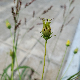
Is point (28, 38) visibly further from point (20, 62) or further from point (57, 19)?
point (57, 19)

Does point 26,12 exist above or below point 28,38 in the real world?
above

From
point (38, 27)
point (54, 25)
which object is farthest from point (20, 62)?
point (54, 25)

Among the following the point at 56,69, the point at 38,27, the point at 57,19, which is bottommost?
the point at 56,69

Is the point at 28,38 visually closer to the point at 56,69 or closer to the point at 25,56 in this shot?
the point at 25,56

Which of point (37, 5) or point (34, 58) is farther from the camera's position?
point (37, 5)

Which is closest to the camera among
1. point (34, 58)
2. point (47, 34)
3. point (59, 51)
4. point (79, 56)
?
point (47, 34)

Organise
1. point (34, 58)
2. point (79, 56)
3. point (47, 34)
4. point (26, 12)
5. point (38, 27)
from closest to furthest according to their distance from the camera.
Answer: point (47, 34)
point (79, 56)
point (34, 58)
point (38, 27)
point (26, 12)

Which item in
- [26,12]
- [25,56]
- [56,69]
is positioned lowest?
[56,69]

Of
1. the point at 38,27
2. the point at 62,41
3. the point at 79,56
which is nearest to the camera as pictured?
the point at 79,56

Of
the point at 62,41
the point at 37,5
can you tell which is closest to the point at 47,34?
the point at 62,41
